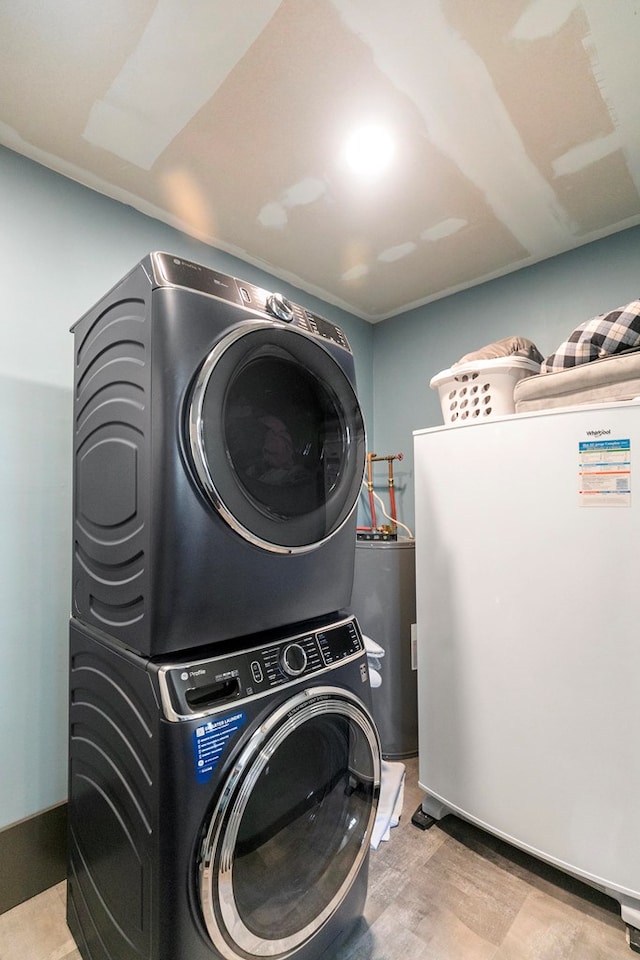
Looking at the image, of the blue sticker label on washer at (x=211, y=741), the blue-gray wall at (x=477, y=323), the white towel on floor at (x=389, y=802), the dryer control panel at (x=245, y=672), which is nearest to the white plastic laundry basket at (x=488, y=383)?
the blue-gray wall at (x=477, y=323)

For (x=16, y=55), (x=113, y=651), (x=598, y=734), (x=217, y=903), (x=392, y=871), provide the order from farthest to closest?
(x=392, y=871) → (x=598, y=734) → (x=16, y=55) → (x=113, y=651) → (x=217, y=903)

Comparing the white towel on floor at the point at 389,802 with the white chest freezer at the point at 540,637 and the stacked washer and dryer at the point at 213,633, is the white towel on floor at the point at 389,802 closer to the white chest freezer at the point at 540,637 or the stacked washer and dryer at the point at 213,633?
the white chest freezer at the point at 540,637

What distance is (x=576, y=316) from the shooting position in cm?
206

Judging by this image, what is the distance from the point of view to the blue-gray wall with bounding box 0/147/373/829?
1.43 metres

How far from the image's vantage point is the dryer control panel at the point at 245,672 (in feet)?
2.88

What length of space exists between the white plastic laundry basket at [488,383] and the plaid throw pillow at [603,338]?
0.20 meters

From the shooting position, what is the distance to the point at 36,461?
1.51 metres

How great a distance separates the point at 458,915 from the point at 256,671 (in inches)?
40.8

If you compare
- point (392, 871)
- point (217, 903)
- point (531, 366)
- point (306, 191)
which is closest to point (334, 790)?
point (217, 903)

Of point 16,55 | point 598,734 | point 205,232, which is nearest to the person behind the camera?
point 16,55

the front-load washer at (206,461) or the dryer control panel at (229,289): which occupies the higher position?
the dryer control panel at (229,289)

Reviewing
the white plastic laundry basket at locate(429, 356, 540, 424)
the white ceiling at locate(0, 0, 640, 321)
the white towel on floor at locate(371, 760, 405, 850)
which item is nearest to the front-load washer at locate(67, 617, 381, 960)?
the white towel on floor at locate(371, 760, 405, 850)

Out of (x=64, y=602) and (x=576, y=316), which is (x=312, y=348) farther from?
(x=576, y=316)

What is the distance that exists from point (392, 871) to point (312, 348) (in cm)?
165
